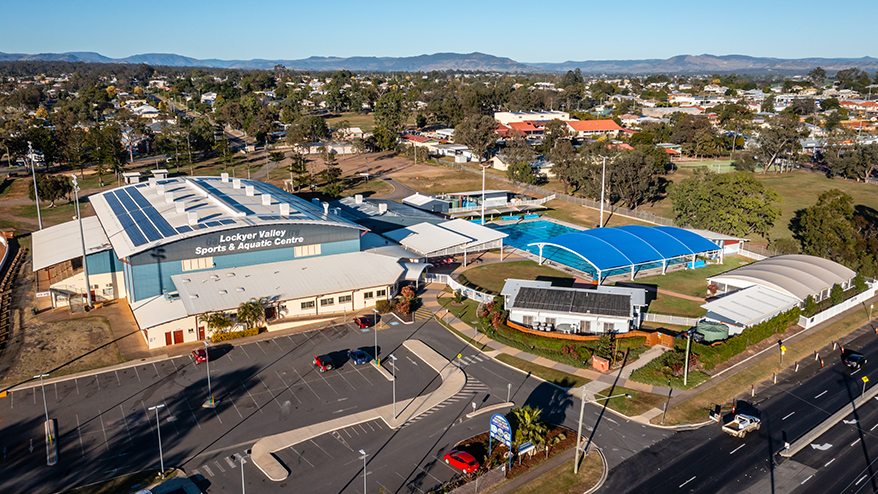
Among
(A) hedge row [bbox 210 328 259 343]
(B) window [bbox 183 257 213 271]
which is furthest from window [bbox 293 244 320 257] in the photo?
(A) hedge row [bbox 210 328 259 343]

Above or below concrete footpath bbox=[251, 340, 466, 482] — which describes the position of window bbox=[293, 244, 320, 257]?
above

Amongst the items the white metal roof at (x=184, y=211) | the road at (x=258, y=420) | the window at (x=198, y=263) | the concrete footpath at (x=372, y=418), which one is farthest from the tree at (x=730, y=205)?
the window at (x=198, y=263)

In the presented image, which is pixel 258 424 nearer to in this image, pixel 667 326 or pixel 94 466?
pixel 94 466

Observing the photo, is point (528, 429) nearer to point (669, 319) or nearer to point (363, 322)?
point (363, 322)

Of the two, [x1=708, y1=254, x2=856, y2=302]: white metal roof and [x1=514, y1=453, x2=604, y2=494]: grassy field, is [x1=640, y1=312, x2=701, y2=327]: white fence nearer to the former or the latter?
[x1=708, y1=254, x2=856, y2=302]: white metal roof

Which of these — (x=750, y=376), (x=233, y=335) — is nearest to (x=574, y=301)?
(x=750, y=376)
